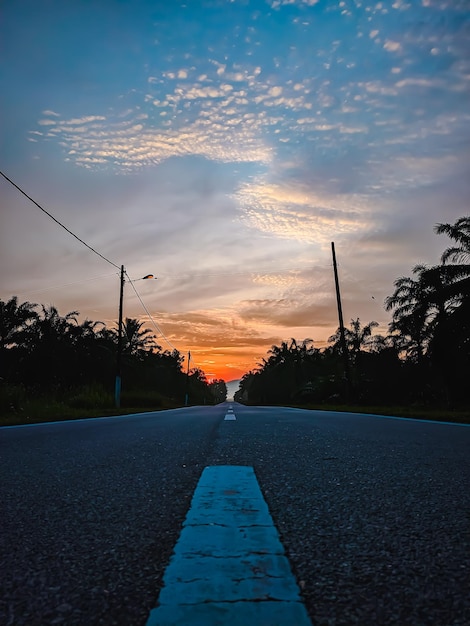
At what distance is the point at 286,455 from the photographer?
4.11 metres

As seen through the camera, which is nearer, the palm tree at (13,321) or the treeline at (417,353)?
the treeline at (417,353)

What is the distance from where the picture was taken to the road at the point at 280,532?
1185mm

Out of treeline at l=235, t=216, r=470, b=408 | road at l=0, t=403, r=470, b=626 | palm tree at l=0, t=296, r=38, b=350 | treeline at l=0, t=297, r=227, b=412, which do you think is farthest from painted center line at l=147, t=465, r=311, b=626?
palm tree at l=0, t=296, r=38, b=350

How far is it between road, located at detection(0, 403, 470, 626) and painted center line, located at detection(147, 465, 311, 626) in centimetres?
4

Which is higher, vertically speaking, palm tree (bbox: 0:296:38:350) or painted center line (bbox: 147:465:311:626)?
palm tree (bbox: 0:296:38:350)

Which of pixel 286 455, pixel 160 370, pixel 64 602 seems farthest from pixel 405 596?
pixel 160 370

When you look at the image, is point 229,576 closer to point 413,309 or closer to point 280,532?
point 280,532

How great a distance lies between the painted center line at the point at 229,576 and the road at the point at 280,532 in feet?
0.14

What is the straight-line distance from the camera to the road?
1.18m

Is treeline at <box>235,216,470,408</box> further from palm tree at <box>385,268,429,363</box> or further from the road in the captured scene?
the road

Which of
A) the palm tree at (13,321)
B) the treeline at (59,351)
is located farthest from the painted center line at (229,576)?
the palm tree at (13,321)

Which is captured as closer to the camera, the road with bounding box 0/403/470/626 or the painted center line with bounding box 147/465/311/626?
the painted center line with bounding box 147/465/311/626

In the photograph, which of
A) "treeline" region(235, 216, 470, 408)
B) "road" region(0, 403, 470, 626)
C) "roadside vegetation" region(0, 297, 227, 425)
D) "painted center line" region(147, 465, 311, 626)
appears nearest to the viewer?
"painted center line" region(147, 465, 311, 626)

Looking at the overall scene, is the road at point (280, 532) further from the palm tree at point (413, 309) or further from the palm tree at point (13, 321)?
the palm tree at point (13, 321)
